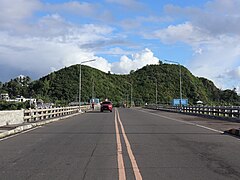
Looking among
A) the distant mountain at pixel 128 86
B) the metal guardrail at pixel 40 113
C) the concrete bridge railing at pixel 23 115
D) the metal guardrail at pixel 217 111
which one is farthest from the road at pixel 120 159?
the distant mountain at pixel 128 86

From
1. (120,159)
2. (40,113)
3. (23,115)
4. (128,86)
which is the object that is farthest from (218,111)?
(128,86)

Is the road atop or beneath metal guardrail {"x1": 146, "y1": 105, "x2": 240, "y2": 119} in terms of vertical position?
beneath

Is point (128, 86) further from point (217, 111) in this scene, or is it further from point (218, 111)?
point (218, 111)

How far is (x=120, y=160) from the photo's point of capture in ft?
33.4

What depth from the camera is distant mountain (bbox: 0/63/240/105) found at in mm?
119312

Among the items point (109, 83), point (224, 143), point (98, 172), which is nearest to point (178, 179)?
point (98, 172)

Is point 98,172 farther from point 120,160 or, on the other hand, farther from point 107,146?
A: point 107,146

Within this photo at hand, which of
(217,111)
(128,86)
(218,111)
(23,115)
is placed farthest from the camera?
(128,86)

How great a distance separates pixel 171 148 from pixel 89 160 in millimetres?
3517

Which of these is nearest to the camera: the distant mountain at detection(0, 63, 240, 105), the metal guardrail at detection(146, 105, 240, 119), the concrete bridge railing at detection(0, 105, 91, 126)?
the concrete bridge railing at detection(0, 105, 91, 126)

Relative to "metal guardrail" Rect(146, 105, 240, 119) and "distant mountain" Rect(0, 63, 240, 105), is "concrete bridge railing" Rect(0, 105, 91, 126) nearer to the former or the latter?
"metal guardrail" Rect(146, 105, 240, 119)

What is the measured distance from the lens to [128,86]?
144 meters

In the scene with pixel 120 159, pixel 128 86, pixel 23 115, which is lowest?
pixel 120 159

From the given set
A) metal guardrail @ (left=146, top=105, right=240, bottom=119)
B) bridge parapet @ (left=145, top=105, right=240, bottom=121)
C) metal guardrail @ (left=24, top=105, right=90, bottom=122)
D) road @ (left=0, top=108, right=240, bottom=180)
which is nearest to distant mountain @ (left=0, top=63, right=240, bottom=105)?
metal guardrail @ (left=146, top=105, right=240, bottom=119)
